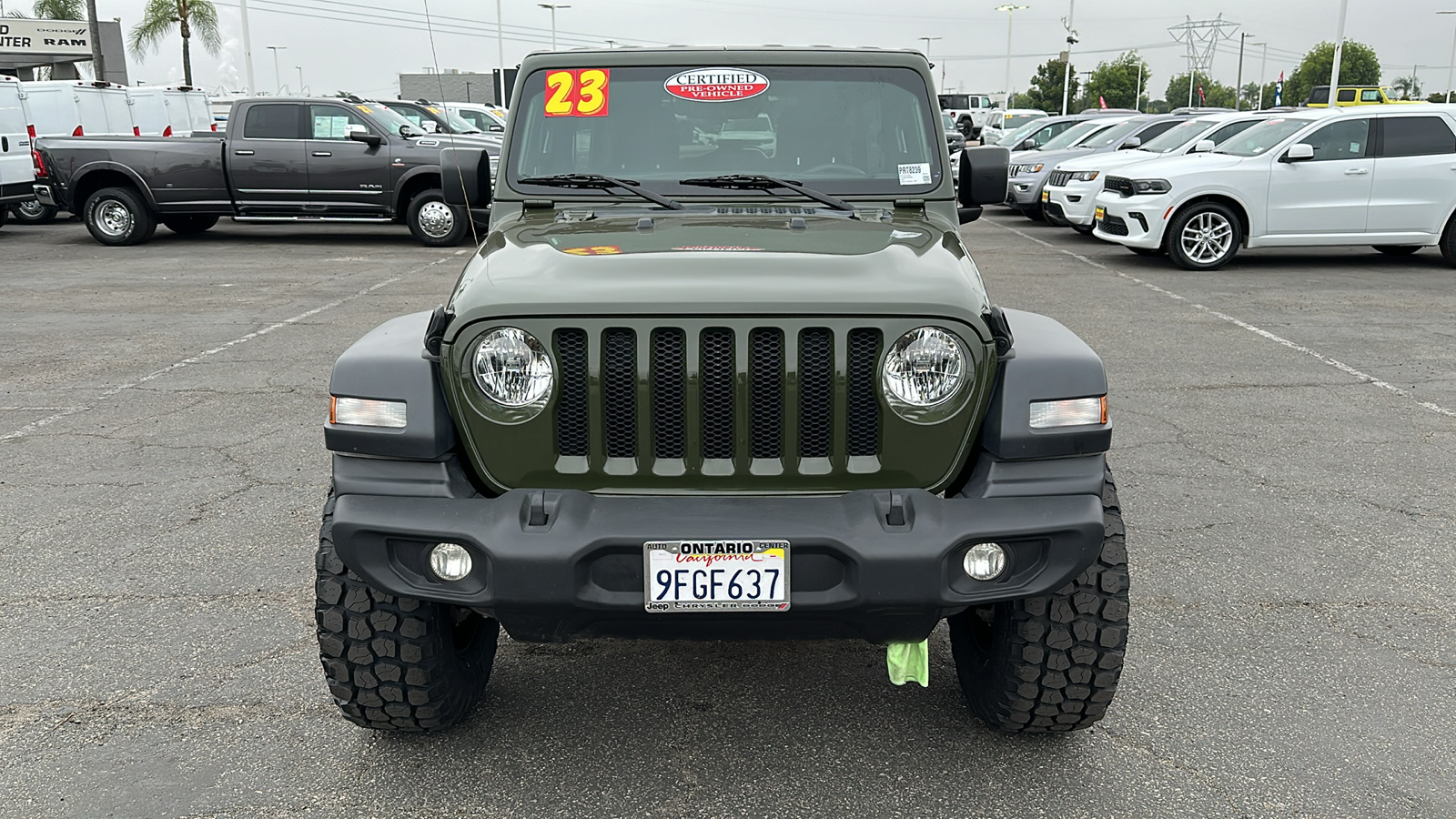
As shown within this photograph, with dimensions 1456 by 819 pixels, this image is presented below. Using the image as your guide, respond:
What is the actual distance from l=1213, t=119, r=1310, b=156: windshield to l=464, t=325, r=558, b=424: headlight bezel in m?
11.6

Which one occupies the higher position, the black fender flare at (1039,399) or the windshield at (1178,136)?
the windshield at (1178,136)

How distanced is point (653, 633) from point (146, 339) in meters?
7.66

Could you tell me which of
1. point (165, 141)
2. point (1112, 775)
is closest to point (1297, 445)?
point (1112, 775)

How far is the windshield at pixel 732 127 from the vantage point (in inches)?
153

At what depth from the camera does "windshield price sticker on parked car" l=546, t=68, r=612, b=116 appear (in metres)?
3.98

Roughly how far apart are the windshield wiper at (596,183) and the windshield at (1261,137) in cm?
1049

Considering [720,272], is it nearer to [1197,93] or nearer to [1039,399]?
[1039,399]

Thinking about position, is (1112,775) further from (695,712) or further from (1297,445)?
(1297,445)

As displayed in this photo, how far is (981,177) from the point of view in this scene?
14.3 feet

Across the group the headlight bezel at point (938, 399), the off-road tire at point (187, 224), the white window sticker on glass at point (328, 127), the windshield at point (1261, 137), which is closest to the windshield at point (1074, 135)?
the windshield at point (1261, 137)

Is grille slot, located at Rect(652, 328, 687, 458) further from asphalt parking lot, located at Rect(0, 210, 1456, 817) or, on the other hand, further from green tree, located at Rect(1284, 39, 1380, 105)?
green tree, located at Rect(1284, 39, 1380, 105)

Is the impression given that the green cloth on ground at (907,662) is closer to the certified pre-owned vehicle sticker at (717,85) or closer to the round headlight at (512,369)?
the round headlight at (512,369)

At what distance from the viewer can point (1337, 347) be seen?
852cm

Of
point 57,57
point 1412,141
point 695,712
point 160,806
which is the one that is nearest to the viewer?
point 160,806
